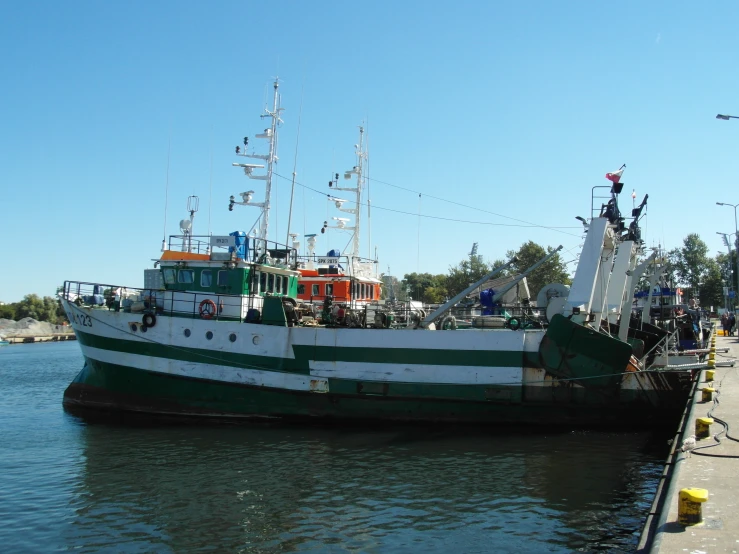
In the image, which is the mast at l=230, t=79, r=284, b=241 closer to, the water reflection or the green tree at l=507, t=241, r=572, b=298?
the water reflection

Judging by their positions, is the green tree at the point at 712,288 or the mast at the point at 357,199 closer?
the mast at the point at 357,199

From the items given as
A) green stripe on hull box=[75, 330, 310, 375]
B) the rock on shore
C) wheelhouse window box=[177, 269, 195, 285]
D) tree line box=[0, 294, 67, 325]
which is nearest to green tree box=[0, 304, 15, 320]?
tree line box=[0, 294, 67, 325]

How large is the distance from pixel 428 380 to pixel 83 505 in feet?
31.9

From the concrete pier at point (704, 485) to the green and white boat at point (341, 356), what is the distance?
3731mm

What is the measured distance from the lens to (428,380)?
1825cm

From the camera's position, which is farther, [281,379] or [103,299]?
[103,299]

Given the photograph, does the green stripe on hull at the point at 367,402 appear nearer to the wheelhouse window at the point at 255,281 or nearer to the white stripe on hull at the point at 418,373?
the white stripe on hull at the point at 418,373

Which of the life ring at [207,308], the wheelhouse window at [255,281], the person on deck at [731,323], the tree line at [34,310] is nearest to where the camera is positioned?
the life ring at [207,308]

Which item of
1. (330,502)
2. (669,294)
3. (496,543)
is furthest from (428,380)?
(669,294)

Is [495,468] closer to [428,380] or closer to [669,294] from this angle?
[428,380]

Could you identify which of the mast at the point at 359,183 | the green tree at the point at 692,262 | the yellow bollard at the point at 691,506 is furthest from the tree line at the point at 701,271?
the yellow bollard at the point at 691,506

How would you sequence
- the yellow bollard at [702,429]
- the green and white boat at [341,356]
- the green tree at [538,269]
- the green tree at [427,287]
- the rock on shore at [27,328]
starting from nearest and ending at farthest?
the yellow bollard at [702,429] < the green and white boat at [341,356] < the green tree at [538,269] < the green tree at [427,287] < the rock on shore at [27,328]

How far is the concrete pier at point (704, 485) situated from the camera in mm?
6398

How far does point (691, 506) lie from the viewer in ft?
22.0
